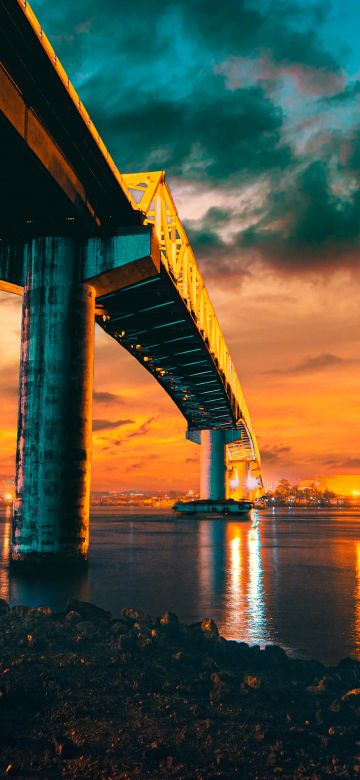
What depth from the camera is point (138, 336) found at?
149ft

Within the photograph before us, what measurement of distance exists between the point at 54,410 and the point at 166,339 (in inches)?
971

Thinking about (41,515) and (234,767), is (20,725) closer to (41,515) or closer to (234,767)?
(234,767)

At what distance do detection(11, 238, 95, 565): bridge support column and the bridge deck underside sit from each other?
8305mm

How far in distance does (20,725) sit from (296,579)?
57.2 ft

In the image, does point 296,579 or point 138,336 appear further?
point 138,336

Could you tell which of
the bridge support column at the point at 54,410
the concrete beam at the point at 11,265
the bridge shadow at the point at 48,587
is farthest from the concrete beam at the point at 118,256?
the bridge shadow at the point at 48,587

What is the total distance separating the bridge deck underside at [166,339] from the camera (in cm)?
3522

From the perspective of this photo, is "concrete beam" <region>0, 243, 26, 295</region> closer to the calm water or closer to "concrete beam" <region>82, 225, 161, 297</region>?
"concrete beam" <region>82, 225, 161, 297</region>

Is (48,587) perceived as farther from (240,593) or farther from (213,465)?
(213,465)

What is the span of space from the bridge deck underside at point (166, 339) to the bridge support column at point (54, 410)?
8305 millimetres

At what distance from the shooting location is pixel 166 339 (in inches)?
1855

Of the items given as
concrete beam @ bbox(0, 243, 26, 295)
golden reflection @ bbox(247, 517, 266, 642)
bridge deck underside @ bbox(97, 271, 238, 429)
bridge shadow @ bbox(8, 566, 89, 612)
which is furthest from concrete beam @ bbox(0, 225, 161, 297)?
golden reflection @ bbox(247, 517, 266, 642)

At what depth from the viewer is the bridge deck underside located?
→ 116 ft

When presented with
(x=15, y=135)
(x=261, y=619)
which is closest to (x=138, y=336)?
(x=15, y=135)
